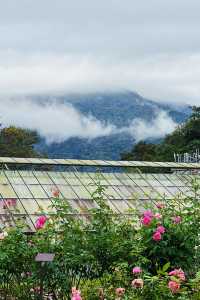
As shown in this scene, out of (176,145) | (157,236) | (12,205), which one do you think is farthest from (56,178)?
(176,145)

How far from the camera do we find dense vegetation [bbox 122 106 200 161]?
50.3 meters

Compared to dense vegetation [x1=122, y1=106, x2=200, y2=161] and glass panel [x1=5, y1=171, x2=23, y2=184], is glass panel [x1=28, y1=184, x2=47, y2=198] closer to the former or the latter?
glass panel [x1=5, y1=171, x2=23, y2=184]

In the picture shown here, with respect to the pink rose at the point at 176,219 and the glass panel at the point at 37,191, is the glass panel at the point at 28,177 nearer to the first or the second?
the glass panel at the point at 37,191

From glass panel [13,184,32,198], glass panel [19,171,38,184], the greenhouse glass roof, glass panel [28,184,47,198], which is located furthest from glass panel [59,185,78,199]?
glass panel [13,184,32,198]

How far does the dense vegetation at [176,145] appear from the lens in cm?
5030

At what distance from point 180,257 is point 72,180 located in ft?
16.1

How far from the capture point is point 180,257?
7.46m

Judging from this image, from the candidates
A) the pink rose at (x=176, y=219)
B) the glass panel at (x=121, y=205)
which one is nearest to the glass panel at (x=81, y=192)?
the glass panel at (x=121, y=205)

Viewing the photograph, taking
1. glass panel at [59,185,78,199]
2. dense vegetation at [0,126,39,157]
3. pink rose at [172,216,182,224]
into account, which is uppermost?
pink rose at [172,216,182,224]

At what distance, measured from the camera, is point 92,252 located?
735 centimetres

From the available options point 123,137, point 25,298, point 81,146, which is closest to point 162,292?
point 25,298

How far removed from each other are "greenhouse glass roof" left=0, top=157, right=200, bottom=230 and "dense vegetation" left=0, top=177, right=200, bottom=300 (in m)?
1.90

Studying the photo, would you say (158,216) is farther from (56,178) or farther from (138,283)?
(56,178)

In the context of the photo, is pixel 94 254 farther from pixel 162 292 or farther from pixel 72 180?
pixel 72 180
